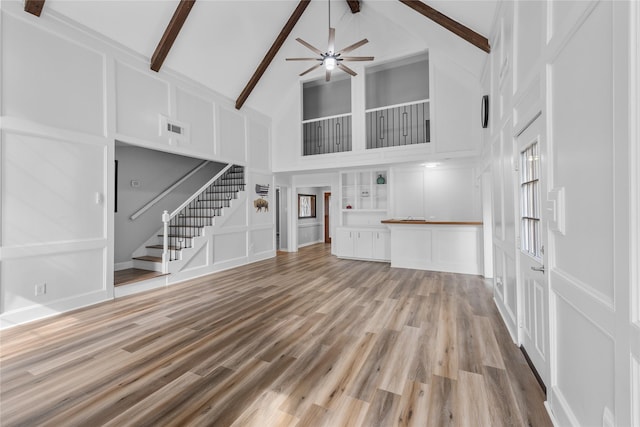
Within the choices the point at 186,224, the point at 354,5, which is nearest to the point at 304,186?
the point at 186,224

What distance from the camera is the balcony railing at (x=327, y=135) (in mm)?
8188

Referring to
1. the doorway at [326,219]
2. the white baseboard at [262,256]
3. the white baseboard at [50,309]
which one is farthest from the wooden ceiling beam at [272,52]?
the doorway at [326,219]

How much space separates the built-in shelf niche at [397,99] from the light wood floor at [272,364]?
15.8 ft

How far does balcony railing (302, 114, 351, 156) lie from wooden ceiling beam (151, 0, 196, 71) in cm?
381

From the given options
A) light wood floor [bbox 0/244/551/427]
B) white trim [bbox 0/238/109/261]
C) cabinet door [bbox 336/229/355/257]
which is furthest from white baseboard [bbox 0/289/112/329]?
cabinet door [bbox 336/229/355/257]

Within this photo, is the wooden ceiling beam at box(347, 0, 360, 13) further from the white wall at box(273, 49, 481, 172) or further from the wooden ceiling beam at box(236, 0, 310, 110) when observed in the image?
the white wall at box(273, 49, 481, 172)

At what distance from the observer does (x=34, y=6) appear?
3.44 metres

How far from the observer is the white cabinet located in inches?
283

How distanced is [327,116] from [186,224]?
5.03m

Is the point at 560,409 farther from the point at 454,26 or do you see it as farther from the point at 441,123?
the point at 441,123

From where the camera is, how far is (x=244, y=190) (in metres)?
7.04

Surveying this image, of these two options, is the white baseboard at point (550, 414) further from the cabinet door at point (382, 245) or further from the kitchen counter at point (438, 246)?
the cabinet door at point (382, 245)

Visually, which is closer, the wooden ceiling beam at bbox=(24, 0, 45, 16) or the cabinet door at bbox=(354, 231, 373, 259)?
the wooden ceiling beam at bbox=(24, 0, 45, 16)

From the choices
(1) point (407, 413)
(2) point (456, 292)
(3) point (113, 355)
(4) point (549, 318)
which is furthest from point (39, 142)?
(2) point (456, 292)
